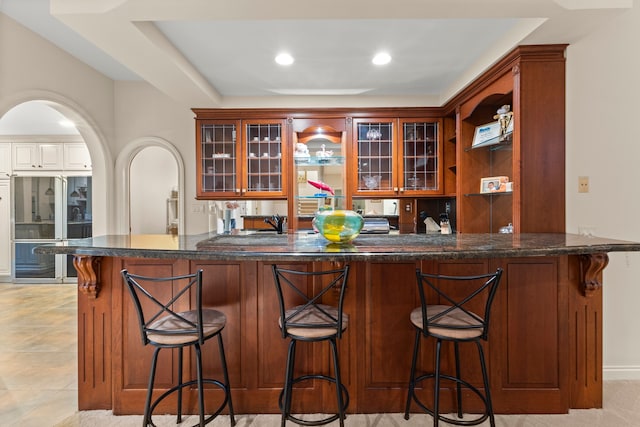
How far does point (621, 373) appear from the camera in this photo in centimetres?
243

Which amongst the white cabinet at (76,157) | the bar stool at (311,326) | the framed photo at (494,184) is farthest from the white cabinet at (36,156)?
the framed photo at (494,184)

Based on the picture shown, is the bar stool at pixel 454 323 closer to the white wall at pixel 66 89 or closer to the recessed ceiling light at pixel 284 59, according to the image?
the recessed ceiling light at pixel 284 59

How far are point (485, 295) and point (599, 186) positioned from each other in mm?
1292

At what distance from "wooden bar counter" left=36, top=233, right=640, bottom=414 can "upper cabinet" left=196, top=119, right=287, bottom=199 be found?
205cm

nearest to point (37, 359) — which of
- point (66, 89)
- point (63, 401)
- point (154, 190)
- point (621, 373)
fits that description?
point (63, 401)

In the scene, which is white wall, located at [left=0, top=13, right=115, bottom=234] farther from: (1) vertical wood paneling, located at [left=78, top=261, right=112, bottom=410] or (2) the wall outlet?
(2) the wall outlet

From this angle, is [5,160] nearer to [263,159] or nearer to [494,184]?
[263,159]

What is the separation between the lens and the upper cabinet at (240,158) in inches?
158

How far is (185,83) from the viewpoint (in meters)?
3.09

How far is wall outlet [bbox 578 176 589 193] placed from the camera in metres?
2.41

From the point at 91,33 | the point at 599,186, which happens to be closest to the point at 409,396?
the point at 599,186

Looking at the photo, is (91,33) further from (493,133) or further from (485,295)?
(493,133)

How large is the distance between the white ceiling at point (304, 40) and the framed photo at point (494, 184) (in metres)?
0.99

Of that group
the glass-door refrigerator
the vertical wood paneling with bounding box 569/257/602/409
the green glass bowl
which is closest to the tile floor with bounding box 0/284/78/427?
the glass-door refrigerator
